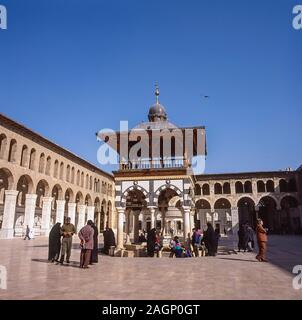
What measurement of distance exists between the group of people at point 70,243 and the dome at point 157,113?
13727 millimetres

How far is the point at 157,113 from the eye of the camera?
21.2 meters

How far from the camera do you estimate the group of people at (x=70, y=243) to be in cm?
775

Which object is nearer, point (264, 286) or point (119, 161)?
point (264, 286)

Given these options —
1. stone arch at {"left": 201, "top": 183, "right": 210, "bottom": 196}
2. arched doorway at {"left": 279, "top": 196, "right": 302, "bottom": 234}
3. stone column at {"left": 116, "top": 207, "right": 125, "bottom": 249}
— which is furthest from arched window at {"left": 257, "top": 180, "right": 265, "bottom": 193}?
stone column at {"left": 116, "top": 207, "right": 125, "bottom": 249}

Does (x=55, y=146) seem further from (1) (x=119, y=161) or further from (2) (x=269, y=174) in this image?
(2) (x=269, y=174)

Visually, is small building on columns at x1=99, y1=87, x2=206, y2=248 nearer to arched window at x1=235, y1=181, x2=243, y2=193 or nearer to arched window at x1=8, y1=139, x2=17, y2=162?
arched window at x1=8, y1=139, x2=17, y2=162

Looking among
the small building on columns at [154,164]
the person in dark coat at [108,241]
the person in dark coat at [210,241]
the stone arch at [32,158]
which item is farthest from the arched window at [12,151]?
the person in dark coat at [210,241]

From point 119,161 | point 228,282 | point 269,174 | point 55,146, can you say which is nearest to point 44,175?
point 55,146

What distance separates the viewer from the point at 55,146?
26.9 m

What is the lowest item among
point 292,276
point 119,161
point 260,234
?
point 292,276

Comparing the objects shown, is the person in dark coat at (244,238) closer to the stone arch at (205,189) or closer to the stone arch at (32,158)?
the stone arch at (32,158)

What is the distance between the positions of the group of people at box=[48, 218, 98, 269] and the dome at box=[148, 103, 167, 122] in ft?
45.0

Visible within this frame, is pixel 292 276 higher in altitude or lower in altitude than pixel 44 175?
lower
